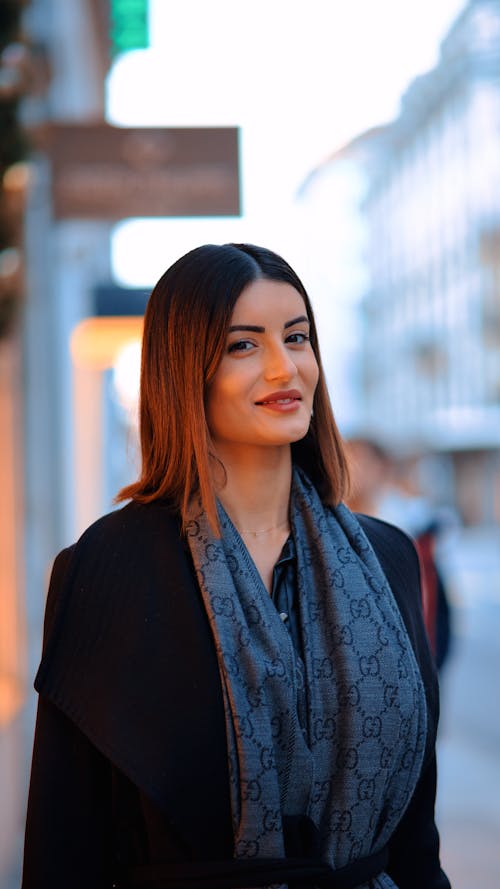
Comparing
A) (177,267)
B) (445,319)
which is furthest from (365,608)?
(445,319)

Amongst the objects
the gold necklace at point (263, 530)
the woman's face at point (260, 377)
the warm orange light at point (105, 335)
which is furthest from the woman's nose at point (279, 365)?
the warm orange light at point (105, 335)

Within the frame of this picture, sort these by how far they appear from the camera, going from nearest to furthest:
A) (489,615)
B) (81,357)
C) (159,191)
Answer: (159,191), (81,357), (489,615)

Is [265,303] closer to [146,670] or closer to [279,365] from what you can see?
[279,365]

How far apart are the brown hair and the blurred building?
4634 cm

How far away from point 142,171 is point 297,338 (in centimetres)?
354

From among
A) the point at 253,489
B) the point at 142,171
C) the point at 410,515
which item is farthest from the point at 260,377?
the point at 142,171

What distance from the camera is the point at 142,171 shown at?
17.3 ft

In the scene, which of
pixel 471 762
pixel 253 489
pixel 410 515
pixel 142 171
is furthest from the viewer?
pixel 471 762

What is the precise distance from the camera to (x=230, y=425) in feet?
6.19

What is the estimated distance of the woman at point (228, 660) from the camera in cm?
170

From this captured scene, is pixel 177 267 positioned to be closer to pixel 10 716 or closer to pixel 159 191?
pixel 159 191

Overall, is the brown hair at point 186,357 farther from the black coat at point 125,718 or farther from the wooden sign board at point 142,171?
the wooden sign board at point 142,171

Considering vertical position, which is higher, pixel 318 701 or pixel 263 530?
pixel 263 530

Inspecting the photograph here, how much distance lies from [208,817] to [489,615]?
702 inches
